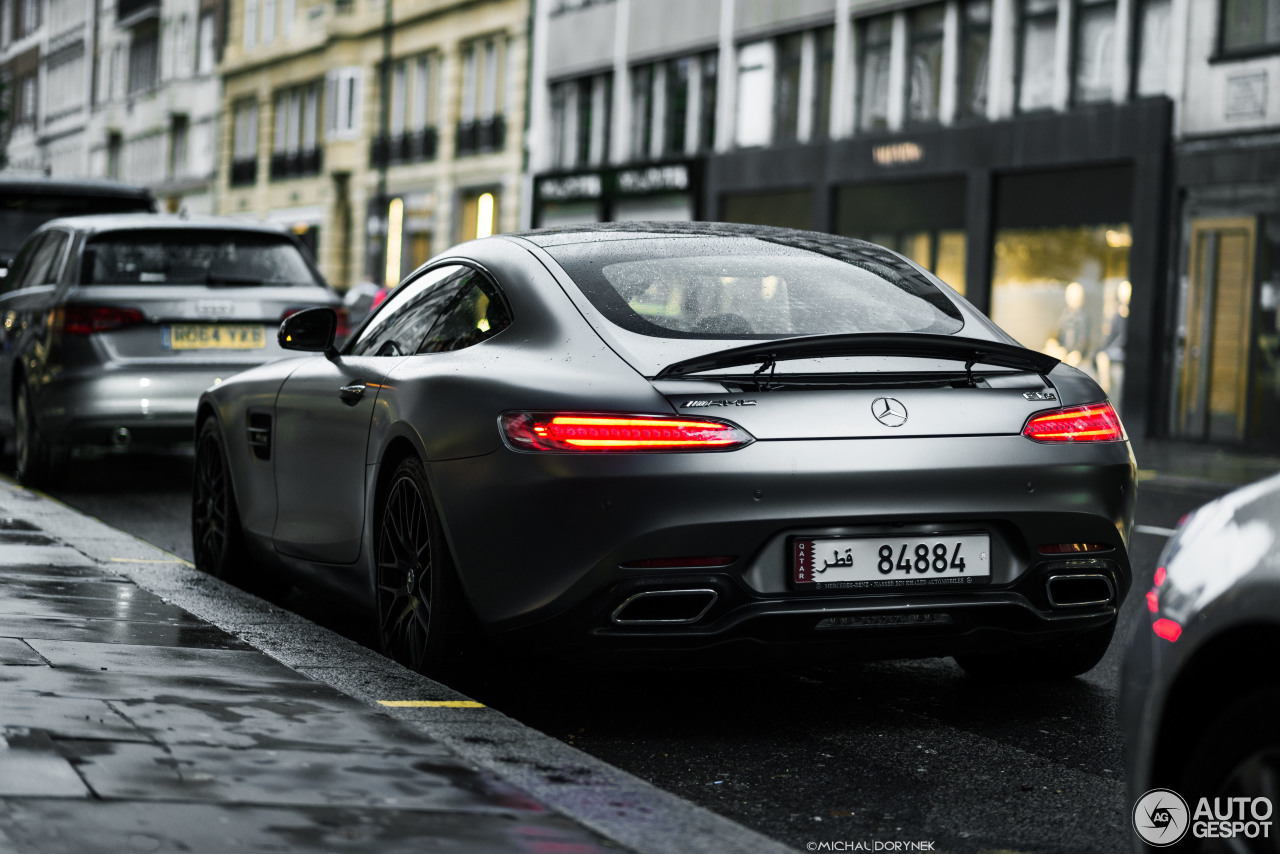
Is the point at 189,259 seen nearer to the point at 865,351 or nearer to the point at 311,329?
the point at 311,329

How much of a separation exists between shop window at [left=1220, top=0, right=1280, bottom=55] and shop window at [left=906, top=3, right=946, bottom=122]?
595cm

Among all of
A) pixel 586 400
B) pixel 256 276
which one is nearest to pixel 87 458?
pixel 256 276

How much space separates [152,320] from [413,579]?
6.18m

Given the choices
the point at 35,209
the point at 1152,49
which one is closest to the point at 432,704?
the point at 35,209

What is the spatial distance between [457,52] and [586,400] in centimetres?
4009

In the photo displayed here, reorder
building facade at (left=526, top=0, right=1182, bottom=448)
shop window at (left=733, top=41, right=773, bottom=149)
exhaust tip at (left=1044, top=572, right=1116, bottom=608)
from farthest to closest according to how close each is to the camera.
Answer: shop window at (left=733, top=41, right=773, bottom=149), building facade at (left=526, top=0, right=1182, bottom=448), exhaust tip at (left=1044, top=572, right=1116, bottom=608)

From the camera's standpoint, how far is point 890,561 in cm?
507

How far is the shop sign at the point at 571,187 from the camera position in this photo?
37.5 meters

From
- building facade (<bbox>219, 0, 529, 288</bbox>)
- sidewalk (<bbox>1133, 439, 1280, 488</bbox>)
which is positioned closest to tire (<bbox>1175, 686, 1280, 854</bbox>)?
sidewalk (<bbox>1133, 439, 1280, 488</bbox>)

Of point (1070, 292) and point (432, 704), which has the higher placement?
point (1070, 292)

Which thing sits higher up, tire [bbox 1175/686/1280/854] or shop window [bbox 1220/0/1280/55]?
shop window [bbox 1220/0/1280/55]

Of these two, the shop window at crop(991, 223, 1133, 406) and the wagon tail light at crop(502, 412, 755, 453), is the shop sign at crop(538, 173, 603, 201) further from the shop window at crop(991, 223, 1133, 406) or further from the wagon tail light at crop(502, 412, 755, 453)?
the wagon tail light at crop(502, 412, 755, 453)

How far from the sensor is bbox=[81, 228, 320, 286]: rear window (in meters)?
11.6

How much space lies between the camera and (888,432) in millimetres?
5047
